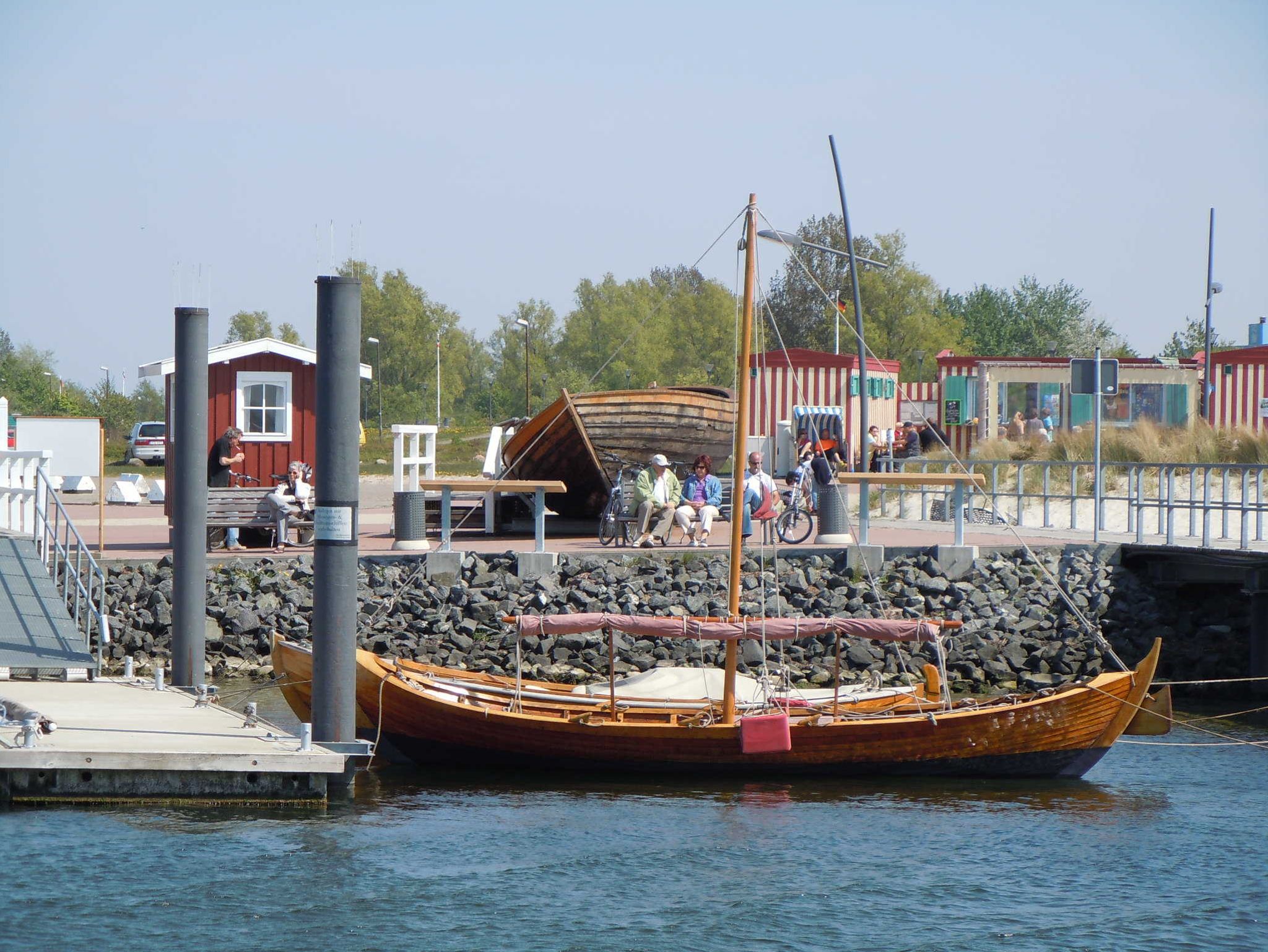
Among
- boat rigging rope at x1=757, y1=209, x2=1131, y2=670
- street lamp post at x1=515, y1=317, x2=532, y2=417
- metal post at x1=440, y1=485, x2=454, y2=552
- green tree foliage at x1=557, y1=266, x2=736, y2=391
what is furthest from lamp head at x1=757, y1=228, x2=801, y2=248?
green tree foliage at x1=557, y1=266, x2=736, y2=391

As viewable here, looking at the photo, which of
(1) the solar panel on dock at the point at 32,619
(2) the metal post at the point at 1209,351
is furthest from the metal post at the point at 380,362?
(1) the solar panel on dock at the point at 32,619

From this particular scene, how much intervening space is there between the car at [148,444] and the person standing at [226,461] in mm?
32759

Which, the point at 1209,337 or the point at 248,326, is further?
the point at 248,326

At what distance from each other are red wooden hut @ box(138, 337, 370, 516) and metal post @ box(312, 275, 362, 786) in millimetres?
11305

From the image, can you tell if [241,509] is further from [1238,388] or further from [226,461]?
[1238,388]

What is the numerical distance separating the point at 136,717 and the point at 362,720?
2.32 meters

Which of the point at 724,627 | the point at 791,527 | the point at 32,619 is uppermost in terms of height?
the point at 791,527

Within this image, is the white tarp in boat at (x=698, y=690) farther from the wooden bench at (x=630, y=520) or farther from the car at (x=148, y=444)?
the car at (x=148, y=444)

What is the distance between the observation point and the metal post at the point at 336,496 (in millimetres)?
11656

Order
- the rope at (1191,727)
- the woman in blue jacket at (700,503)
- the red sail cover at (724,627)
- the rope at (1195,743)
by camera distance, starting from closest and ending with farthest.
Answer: the red sail cover at (724,627), the rope at (1191,727), the rope at (1195,743), the woman in blue jacket at (700,503)

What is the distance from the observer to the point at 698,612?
2003 cm

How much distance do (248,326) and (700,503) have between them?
70825 mm

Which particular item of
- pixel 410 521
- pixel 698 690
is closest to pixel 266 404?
pixel 410 521

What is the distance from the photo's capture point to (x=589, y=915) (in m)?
10.2
